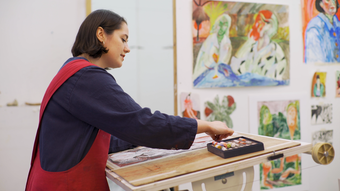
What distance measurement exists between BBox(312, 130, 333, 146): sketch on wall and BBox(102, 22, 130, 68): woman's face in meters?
2.02

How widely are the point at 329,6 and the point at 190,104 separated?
1.55m

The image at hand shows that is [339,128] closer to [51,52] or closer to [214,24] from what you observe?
[214,24]

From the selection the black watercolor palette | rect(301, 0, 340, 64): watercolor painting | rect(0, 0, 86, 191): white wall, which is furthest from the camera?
rect(301, 0, 340, 64): watercolor painting

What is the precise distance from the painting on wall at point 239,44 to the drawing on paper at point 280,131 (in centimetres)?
20

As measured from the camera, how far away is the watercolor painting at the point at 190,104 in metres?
1.89

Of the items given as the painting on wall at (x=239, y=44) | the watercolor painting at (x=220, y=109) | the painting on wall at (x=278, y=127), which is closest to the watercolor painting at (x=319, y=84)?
the painting on wall at (x=278, y=127)

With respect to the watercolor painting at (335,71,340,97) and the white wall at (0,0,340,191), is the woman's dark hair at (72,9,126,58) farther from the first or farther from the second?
the watercolor painting at (335,71,340,97)

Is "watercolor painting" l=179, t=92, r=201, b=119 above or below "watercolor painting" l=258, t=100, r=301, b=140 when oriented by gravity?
above

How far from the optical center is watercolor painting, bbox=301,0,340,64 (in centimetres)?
223

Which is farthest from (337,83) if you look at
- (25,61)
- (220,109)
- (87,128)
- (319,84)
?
(25,61)

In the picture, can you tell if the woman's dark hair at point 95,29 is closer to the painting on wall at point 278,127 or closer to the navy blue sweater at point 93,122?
the navy blue sweater at point 93,122

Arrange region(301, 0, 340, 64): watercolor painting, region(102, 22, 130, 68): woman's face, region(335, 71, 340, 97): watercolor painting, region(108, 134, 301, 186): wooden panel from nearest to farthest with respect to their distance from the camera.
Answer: region(108, 134, 301, 186): wooden panel, region(102, 22, 130, 68): woman's face, region(301, 0, 340, 64): watercolor painting, region(335, 71, 340, 97): watercolor painting

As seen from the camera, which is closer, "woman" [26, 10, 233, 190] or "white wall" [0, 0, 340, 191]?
"woman" [26, 10, 233, 190]

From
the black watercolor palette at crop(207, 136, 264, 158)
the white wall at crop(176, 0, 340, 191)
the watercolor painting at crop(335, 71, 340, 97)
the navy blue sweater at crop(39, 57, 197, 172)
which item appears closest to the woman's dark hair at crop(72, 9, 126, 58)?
the navy blue sweater at crop(39, 57, 197, 172)
